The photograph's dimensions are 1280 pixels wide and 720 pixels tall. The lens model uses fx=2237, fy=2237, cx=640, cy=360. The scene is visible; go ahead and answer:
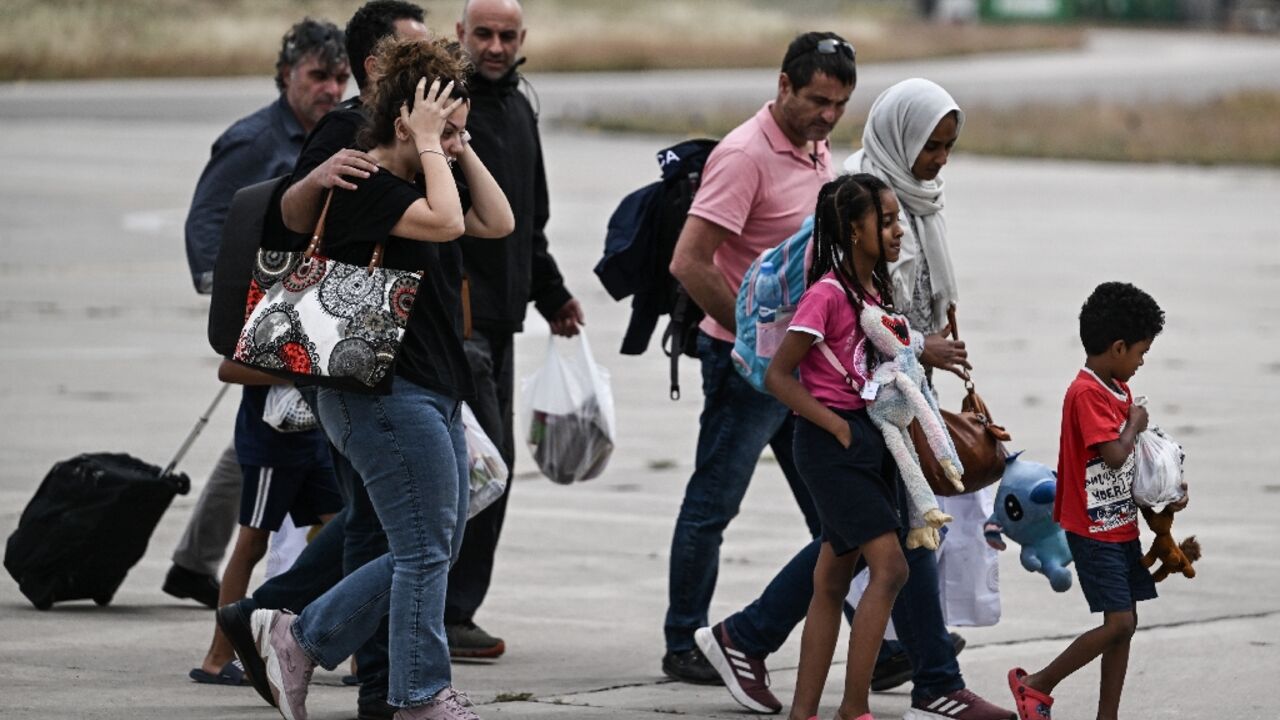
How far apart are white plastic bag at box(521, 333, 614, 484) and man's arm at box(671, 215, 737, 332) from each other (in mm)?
920

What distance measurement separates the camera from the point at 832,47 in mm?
6156

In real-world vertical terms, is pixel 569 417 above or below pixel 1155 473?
below

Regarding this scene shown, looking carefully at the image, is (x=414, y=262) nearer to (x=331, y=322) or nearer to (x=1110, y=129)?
(x=331, y=322)

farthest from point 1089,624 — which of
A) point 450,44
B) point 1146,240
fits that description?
point 1146,240

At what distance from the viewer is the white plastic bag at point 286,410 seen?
6.07 meters

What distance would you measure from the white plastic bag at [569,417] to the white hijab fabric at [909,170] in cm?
148

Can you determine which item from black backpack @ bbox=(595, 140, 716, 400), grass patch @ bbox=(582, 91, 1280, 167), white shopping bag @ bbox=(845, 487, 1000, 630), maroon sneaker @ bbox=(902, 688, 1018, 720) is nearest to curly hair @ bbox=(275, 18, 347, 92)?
black backpack @ bbox=(595, 140, 716, 400)

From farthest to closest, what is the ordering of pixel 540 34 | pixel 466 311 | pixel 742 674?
pixel 540 34 < pixel 466 311 < pixel 742 674

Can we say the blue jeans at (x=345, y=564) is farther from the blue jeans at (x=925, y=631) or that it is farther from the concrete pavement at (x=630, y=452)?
the blue jeans at (x=925, y=631)

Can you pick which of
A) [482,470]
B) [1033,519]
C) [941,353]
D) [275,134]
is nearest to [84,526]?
[275,134]

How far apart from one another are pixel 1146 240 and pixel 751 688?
15.5m

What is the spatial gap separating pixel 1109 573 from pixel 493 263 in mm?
2124

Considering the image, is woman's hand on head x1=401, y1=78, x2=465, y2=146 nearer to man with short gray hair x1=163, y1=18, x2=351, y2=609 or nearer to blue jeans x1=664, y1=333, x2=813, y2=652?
blue jeans x1=664, y1=333, x2=813, y2=652

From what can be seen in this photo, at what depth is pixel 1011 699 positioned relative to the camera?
6.15 metres
